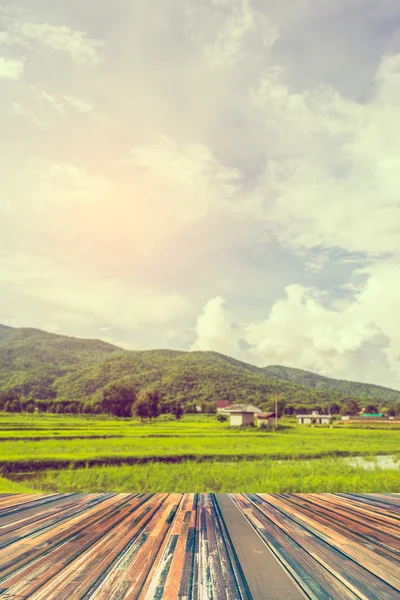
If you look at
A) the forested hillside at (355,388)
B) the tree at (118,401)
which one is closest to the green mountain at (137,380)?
the tree at (118,401)

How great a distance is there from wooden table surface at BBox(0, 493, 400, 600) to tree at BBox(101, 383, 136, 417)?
Result: 6140cm

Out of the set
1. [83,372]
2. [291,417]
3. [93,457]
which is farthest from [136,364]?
[93,457]

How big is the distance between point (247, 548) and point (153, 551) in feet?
3.33

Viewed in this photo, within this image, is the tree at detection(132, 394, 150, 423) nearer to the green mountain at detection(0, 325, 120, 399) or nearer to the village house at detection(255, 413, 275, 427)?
the village house at detection(255, 413, 275, 427)

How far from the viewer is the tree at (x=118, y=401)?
215 ft

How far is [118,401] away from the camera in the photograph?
2586 inches

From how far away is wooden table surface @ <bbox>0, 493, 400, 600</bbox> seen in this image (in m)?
3.21

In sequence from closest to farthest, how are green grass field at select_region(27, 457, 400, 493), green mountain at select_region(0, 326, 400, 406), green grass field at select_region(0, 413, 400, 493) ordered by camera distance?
green grass field at select_region(27, 457, 400, 493) < green grass field at select_region(0, 413, 400, 493) < green mountain at select_region(0, 326, 400, 406)

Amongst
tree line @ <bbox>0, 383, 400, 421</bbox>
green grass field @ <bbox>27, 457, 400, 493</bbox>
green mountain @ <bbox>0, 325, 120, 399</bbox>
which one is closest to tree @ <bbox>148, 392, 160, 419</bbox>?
tree line @ <bbox>0, 383, 400, 421</bbox>

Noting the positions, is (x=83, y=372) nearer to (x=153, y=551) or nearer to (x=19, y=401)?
(x=19, y=401)

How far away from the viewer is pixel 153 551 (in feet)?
13.3

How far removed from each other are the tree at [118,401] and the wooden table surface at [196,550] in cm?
6140

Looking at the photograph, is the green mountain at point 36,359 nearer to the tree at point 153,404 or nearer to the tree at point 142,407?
the tree at point 142,407

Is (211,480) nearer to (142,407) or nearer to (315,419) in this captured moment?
(142,407)
